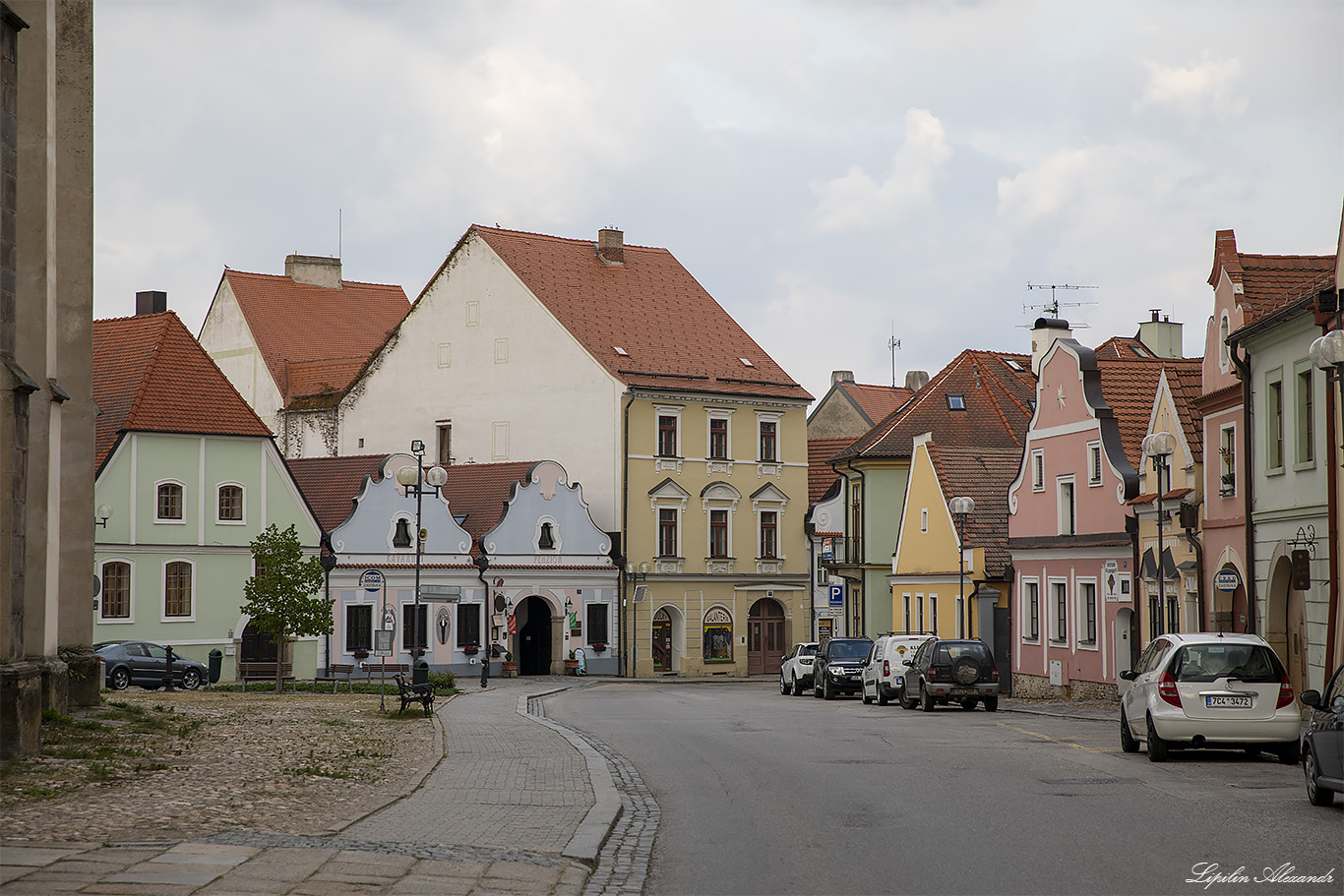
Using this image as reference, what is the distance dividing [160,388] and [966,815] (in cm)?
4084

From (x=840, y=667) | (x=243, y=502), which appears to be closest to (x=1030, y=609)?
A: (x=840, y=667)

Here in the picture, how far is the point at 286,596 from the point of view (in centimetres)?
4256

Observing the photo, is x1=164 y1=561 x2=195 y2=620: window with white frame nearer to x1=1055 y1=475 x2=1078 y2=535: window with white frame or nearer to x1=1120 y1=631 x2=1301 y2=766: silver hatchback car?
x1=1055 y1=475 x2=1078 y2=535: window with white frame

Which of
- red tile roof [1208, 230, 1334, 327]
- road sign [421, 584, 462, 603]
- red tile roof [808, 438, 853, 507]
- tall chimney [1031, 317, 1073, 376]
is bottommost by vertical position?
road sign [421, 584, 462, 603]

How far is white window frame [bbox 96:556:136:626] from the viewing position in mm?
48094

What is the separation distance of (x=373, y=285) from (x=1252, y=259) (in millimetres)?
58066

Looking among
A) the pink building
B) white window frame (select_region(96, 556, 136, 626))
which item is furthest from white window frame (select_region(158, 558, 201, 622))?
the pink building

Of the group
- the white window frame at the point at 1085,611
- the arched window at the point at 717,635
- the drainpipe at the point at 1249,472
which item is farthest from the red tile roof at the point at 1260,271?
the arched window at the point at 717,635

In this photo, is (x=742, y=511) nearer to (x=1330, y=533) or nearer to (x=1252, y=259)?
(x=1252, y=259)

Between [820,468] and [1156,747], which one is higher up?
[820,468]

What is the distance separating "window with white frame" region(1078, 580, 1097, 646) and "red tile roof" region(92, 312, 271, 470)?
2571 cm

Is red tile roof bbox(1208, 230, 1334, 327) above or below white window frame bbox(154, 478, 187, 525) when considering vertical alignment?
above

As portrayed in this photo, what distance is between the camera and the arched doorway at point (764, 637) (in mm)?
68875

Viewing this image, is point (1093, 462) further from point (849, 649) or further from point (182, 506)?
point (182, 506)
